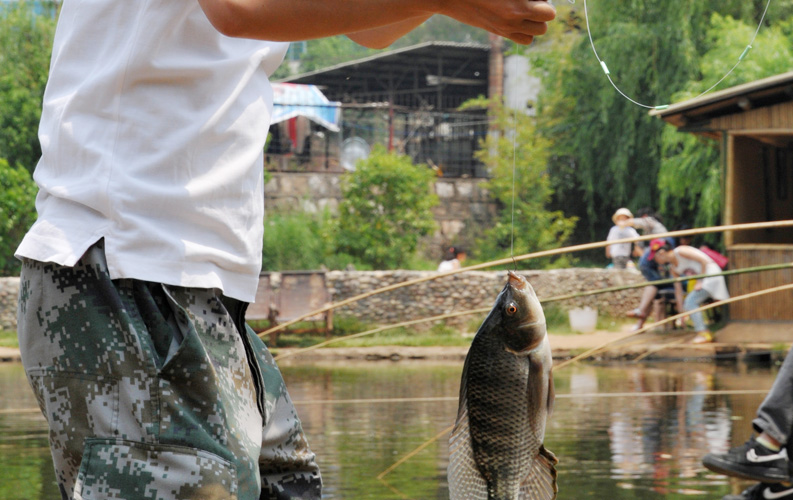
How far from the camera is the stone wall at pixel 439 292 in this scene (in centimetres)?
1770

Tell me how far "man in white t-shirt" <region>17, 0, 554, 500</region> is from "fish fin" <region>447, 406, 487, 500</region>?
1.11 ft

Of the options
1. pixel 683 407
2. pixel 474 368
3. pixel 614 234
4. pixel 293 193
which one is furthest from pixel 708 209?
pixel 474 368

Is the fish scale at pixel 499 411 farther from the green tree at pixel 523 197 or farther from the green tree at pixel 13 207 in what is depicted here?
the green tree at pixel 523 197

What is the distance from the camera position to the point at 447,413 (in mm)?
9211

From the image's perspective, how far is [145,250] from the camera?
5.61 feet

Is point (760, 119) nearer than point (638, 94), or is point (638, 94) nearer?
point (760, 119)

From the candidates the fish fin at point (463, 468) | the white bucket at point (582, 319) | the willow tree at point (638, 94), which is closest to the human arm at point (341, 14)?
the fish fin at point (463, 468)

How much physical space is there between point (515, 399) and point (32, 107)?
22862 millimetres

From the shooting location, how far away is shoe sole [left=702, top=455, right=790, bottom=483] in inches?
185

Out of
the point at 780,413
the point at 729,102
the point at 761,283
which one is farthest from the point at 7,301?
the point at 780,413

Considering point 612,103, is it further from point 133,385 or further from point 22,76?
point 133,385

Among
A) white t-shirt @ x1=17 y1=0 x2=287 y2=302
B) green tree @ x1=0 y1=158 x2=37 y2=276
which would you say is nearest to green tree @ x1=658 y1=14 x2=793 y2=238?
green tree @ x1=0 y1=158 x2=37 y2=276

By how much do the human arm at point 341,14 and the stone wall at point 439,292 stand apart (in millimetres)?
15830

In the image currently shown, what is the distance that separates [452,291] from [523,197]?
7.67 m
